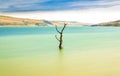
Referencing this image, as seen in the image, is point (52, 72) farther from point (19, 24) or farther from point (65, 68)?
point (19, 24)

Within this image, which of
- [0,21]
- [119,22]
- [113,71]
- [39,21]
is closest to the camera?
[113,71]

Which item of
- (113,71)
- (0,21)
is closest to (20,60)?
(113,71)

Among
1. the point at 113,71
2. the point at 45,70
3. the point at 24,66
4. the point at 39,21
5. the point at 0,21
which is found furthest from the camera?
the point at 39,21

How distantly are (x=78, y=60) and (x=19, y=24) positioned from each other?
145 meters

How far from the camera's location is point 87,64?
12492mm

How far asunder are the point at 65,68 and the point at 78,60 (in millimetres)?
2087

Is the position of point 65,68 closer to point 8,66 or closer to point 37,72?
point 37,72

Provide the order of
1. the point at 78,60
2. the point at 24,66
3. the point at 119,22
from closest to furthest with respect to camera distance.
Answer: the point at 24,66 → the point at 78,60 → the point at 119,22

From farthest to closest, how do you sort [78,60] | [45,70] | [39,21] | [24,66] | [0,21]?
[39,21] → [0,21] → [78,60] → [24,66] → [45,70]

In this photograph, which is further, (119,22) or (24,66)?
(119,22)

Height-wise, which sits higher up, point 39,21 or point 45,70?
point 45,70

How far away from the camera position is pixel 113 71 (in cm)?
1068

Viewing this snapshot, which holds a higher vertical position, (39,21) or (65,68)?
(65,68)

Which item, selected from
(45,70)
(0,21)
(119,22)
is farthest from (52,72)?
(0,21)
